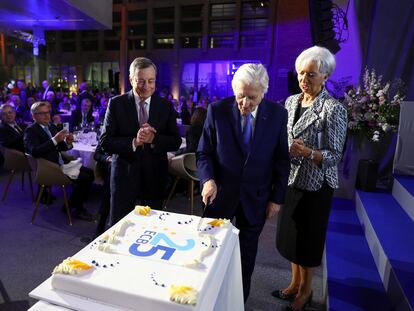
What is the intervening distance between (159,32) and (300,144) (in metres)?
19.9

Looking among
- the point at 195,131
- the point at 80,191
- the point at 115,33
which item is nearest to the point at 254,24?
the point at 115,33

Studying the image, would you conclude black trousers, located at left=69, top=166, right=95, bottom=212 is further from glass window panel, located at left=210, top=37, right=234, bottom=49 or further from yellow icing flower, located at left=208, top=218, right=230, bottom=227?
glass window panel, located at left=210, top=37, right=234, bottom=49

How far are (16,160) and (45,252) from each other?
1793mm

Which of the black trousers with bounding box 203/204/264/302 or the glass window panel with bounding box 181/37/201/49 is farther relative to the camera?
the glass window panel with bounding box 181/37/201/49

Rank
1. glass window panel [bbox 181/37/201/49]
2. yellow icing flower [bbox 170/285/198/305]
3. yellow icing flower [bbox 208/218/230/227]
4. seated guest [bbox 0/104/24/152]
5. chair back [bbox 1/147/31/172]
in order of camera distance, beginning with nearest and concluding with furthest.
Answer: yellow icing flower [bbox 170/285/198/305]
yellow icing flower [bbox 208/218/230/227]
chair back [bbox 1/147/31/172]
seated guest [bbox 0/104/24/152]
glass window panel [bbox 181/37/201/49]

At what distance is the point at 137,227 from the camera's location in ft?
4.53

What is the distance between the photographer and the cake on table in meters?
0.92

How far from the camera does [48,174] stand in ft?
11.5

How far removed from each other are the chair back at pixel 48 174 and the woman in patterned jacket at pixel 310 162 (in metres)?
2.54

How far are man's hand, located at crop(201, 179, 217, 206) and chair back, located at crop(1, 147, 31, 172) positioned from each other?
3.44m

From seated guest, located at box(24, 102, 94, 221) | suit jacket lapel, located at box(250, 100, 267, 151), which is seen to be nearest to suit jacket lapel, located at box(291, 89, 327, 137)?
suit jacket lapel, located at box(250, 100, 267, 151)

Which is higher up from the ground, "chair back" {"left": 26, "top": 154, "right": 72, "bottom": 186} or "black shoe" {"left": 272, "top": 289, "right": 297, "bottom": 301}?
"chair back" {"left": 26, "top": 154, "right": 72, "bottom": 186}

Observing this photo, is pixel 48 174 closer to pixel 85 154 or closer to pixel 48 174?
pixel 48 174

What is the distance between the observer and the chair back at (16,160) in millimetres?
4148
